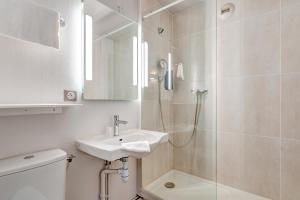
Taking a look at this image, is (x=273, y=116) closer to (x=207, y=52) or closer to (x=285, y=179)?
(x=285, y=179)

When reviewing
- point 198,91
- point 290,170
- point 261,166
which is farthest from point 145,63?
point 290,170

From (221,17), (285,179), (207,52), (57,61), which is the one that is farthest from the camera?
(221,17)

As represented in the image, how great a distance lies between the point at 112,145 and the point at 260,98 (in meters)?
1.48

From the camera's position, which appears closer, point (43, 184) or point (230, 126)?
point (43, 184)

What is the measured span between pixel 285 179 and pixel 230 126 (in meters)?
0.64

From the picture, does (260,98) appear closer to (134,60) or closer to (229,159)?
(229,159)

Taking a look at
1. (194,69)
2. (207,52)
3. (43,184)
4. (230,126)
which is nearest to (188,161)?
(230,126)

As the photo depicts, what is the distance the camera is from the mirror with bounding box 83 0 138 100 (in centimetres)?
127

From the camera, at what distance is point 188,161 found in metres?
1.85

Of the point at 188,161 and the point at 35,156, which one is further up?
the point at 35,156

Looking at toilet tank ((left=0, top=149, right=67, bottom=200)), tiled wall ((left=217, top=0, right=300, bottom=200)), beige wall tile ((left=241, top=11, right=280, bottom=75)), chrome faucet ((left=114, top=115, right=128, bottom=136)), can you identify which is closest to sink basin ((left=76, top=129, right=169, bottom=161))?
chrome faucet ((left=114, top=115, right=128, bottom=136))

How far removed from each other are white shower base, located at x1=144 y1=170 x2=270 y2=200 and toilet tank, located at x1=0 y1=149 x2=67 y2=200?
1.02m

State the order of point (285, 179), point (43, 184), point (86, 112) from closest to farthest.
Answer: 1. point (43, 184)
2. point (86, 112)
3. point (285, 179)

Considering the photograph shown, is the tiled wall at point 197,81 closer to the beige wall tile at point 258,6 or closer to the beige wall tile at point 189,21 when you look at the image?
the beige wall tile at point 189,21
